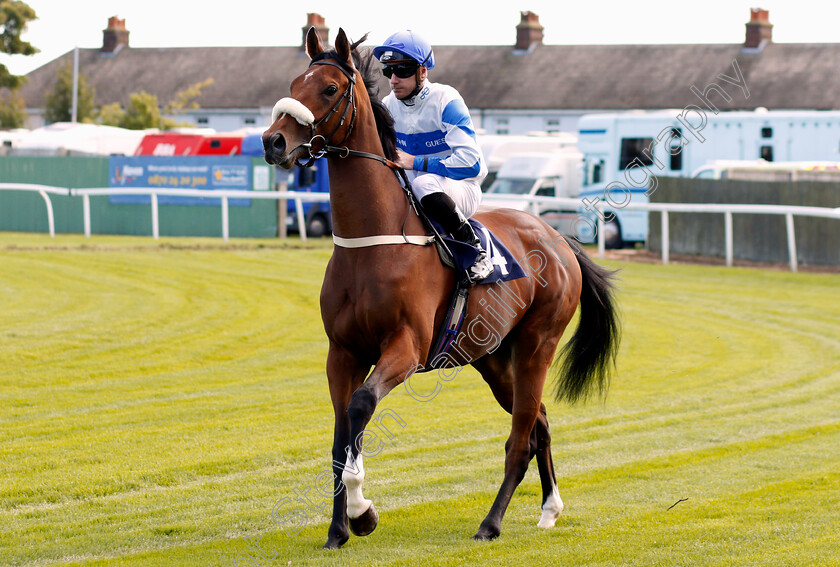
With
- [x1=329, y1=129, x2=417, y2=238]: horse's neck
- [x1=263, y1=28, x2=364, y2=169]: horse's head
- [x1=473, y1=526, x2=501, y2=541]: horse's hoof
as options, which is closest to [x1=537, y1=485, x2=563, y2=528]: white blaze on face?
[x1=473, y1=526, x2=501, y2=541]: horse's hoof

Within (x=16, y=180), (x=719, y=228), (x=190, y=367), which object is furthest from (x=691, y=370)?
(x=16, y=180)

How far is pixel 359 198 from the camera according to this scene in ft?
15.7

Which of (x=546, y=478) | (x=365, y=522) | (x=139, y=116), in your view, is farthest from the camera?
(x=139, y=116)

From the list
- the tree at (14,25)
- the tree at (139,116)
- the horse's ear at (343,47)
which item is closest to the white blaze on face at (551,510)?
the horse's ear at (343,47)

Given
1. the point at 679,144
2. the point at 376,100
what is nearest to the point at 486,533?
the point at 376,100

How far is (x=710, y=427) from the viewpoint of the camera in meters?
7.59

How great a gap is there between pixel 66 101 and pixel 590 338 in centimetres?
4016

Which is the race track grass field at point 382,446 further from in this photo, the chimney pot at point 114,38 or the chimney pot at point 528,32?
the chimney pot at point 114,38

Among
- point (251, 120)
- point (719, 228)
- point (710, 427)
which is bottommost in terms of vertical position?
point (710, 427)

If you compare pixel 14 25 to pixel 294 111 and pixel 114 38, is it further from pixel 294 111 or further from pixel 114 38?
pixel 294 111

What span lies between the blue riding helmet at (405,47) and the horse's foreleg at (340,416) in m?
1.34

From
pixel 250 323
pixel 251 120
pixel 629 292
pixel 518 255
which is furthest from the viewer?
pixel 251 120

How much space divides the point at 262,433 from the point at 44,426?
1367 millimetres

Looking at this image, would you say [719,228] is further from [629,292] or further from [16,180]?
[16,180]
